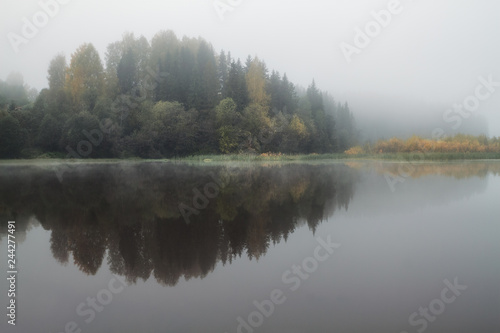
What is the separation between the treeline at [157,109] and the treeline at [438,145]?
10730mm

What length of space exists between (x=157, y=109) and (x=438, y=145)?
43.4 m

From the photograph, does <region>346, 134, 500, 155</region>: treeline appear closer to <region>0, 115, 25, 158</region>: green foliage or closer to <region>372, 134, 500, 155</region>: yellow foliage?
<region>372, 134, 500, 155</region>: yellow foliage

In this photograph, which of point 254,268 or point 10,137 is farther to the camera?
point 10,137

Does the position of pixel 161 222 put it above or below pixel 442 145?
below

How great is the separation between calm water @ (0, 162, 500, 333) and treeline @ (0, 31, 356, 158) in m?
37.6

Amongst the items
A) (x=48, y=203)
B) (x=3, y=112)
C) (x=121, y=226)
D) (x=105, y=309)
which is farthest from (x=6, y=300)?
(x=3, y=112)

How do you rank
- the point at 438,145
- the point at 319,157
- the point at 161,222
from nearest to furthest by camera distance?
1. the point at 161,222
2. the point at 438,145
3. the point at 319,157

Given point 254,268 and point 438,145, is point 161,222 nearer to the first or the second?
point 254,268

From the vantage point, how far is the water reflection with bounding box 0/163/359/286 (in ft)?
19.7

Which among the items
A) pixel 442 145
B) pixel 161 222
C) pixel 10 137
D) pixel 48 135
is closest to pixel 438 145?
pixel 442 145

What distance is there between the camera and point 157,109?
5072 cm

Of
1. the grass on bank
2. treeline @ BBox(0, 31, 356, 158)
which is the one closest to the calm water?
the grass on bank

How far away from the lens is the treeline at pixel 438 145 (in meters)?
55.3

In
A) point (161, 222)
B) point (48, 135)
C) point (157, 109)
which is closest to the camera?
point (161, 222)
